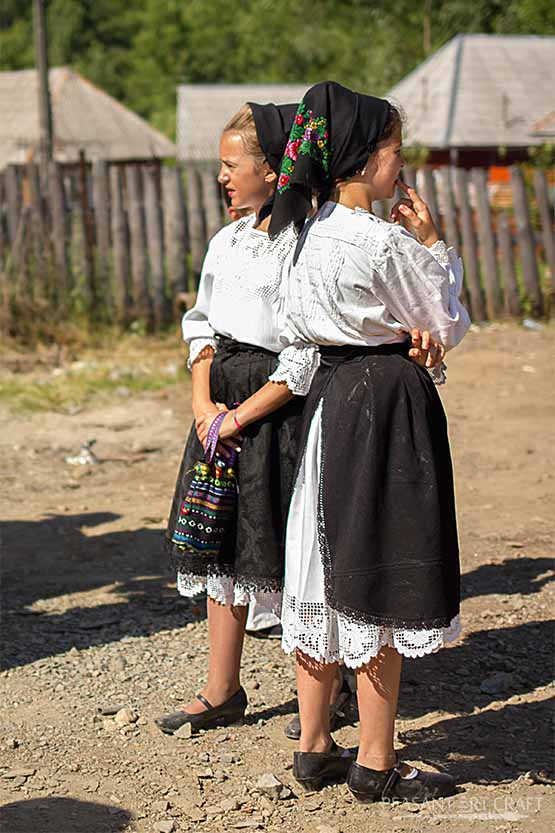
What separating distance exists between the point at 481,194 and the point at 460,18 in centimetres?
3278

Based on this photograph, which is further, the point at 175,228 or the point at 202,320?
the point at 175,228

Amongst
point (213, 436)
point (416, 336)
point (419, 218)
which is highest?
point (419, 218)

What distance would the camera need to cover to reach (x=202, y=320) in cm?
352

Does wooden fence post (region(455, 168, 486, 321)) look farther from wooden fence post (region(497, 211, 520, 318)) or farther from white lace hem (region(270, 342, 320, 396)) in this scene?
white lace hem (region(270, 342, 320, 396))

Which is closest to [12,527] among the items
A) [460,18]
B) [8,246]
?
[8,246]

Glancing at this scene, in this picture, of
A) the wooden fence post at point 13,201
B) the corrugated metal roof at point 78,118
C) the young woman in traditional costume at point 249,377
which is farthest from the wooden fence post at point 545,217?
the corrugated metal roof at point 78,118

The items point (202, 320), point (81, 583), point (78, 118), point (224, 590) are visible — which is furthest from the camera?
point (78, 118)

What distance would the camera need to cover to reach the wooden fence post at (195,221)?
1053cm

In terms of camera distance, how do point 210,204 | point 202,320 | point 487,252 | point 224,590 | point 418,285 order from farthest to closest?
1. point 487,252
2. point 210,204
3. point 202,320
4. point 224,590
5. point 418,285

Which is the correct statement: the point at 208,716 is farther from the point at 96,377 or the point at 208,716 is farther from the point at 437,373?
→ the point at 96,377

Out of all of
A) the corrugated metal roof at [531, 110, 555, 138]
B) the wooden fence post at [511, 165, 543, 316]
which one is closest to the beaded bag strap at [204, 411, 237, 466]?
the wooden fence post at [511, 165, 543, 316]

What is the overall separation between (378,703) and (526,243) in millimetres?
8559

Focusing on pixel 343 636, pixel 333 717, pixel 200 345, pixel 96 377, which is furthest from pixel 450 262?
pixel 96 377

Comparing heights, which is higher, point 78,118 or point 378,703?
point 78,118
